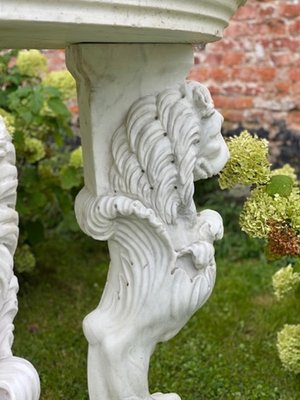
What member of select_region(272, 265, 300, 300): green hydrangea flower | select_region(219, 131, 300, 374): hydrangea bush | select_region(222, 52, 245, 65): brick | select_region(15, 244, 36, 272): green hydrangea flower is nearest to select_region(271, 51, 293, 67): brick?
select_region(222, 52, 245, 65): brick

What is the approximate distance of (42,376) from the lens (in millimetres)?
3053

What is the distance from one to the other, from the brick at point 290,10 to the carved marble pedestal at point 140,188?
11.7 feet

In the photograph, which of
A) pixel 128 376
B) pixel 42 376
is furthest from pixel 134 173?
pixel 42 376

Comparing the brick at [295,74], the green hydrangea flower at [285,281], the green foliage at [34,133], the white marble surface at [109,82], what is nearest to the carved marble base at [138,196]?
the white marble surface at [109,82]

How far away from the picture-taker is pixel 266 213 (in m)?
2.13

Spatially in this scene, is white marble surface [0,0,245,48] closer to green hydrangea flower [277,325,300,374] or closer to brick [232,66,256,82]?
green hydrangea flower [277,325,300,374]

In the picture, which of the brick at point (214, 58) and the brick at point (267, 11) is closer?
the brick at point (267, 11)

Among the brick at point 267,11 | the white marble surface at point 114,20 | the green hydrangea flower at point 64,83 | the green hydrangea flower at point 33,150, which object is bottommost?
the green hydrangea flower at point 33,150

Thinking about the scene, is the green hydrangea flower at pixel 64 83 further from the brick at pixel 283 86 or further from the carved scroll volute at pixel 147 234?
the carved scroll volute at pixel 147 234

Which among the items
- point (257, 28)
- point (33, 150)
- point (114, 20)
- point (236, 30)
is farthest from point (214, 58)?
point (114, 20)

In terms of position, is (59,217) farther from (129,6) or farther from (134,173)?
(129,6)

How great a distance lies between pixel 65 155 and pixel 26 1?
3.10m

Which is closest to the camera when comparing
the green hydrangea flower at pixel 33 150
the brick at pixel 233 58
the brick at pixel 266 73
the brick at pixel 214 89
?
the green hydrangea flower at pixel 33 150

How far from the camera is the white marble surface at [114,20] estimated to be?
134 cm
